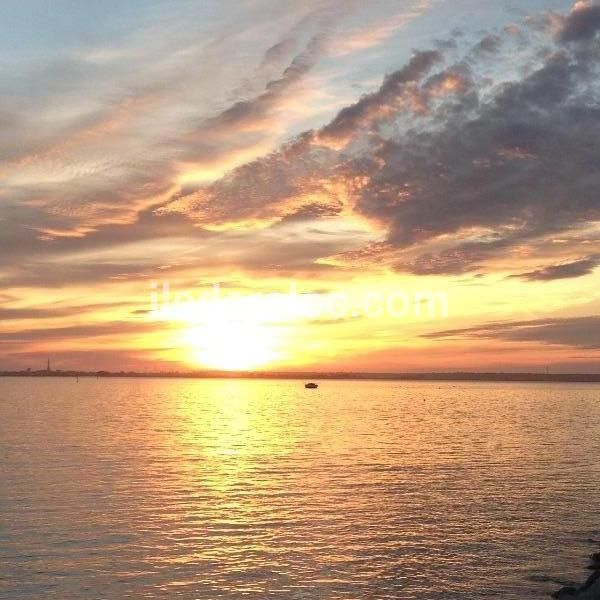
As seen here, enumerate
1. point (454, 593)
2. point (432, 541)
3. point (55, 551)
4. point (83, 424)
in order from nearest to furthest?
point (454, 593)
point (55, 551)
point (432, 541)
point (83, 424)

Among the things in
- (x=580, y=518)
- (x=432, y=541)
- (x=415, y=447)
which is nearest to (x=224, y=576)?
(x=432, y=541)

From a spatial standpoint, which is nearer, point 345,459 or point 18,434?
point 345,459

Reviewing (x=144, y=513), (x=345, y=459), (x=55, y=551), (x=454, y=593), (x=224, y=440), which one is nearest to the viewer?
(x=454, y=593)

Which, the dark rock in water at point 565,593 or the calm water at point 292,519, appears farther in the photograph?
the calm water at point 292,519

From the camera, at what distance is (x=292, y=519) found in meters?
47.2

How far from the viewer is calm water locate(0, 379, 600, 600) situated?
113ft

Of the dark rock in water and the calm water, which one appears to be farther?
the calm water

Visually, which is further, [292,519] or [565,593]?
[292,519]

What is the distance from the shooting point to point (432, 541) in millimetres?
42688

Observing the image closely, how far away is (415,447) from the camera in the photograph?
92500 mm

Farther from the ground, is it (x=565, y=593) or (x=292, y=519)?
(x=292, y=519)

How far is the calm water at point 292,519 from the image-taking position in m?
34.5

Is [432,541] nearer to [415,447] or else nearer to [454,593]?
[454,593]

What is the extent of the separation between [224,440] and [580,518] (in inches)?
2380
